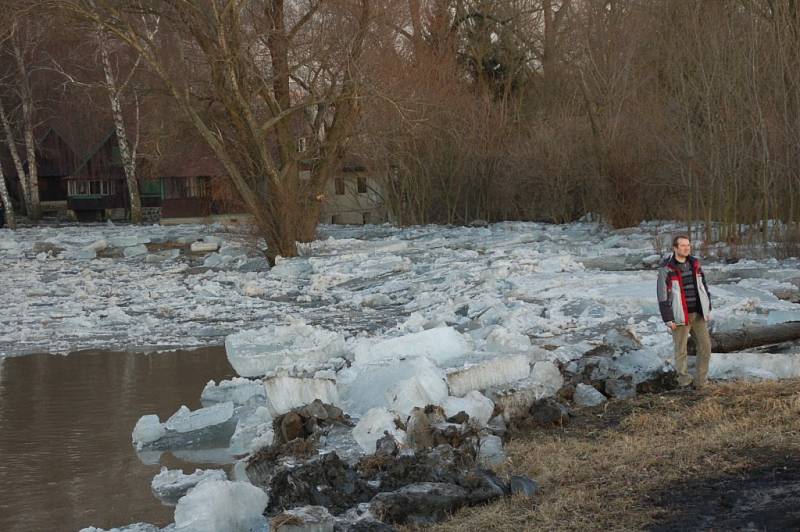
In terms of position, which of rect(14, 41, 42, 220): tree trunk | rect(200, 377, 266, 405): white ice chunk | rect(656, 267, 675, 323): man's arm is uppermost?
rect(14, 41, 42, 220): tree trunk

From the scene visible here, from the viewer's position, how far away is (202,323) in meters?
16.7

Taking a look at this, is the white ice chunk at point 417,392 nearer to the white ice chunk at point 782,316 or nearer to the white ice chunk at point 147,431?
the white ice chunk at point 147,431

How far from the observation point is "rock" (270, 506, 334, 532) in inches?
239

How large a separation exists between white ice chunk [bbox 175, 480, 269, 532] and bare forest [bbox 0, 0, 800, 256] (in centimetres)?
1493

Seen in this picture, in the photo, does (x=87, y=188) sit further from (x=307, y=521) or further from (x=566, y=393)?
(x=307, y=521)

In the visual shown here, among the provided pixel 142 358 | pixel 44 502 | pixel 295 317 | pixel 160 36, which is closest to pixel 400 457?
pixel 44 502

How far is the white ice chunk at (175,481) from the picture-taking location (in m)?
7.82

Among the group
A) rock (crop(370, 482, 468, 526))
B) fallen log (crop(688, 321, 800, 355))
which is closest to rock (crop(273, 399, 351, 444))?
rock (crop(370, 482, 468, 526))

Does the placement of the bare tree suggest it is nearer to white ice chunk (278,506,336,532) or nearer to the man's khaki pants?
the man's khaki pants

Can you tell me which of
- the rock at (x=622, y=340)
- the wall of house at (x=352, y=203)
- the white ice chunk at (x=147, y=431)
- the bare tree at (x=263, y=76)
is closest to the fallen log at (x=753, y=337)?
the rock at (x=622, y=340)

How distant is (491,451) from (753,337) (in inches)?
173

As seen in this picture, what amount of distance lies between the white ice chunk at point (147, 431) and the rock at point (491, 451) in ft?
10.1

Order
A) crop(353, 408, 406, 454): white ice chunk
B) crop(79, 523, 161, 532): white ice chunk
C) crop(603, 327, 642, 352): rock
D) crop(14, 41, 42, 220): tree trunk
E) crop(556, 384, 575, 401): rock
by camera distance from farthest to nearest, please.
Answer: crop(14, 41, 42, 220): tree trunk
crop(603, 327, 642, 352): rock
crop(556, 384, 575, 401): rock
crop(353, 408, 406, 454): white ice chunk
crop(79, 523, 161, 532): white ice chunk

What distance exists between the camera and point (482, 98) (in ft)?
126
